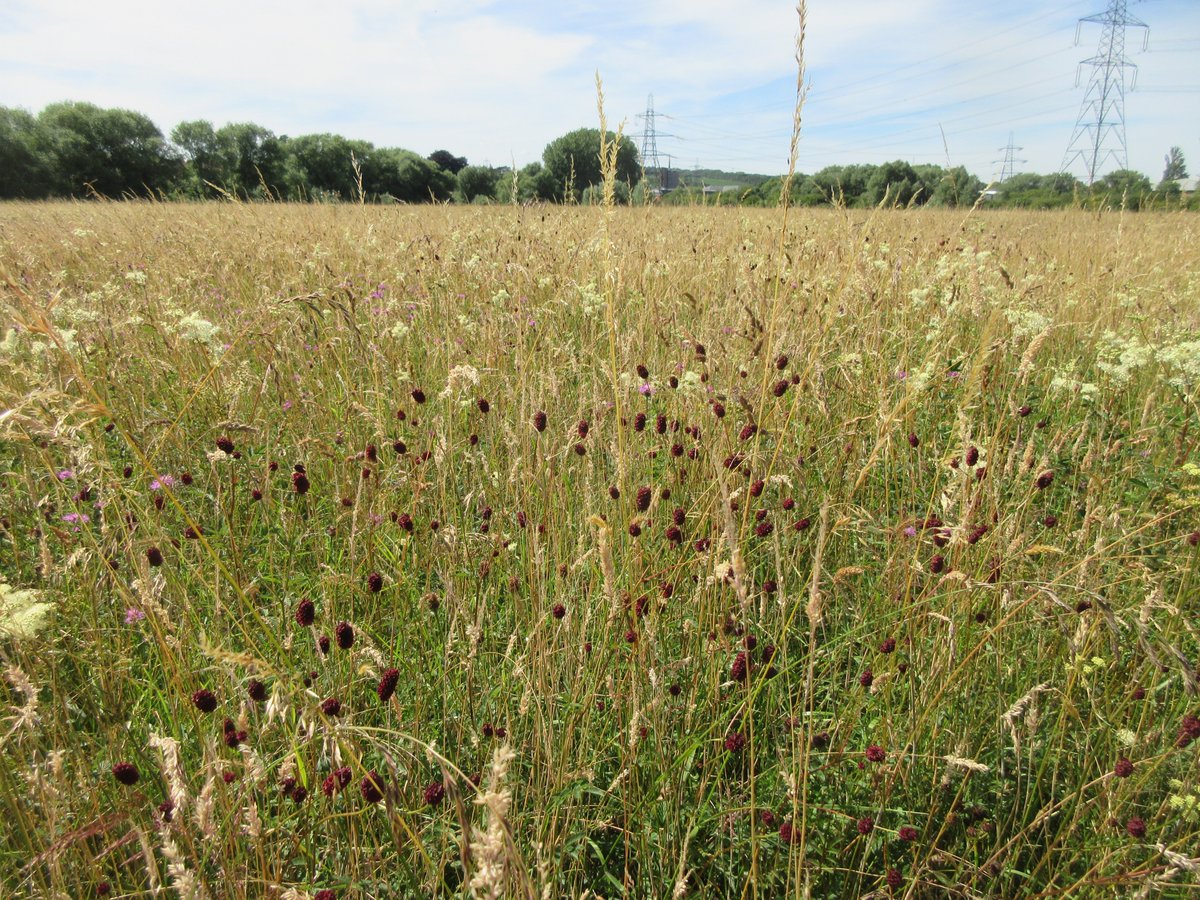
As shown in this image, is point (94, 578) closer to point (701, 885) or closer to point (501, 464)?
point (501, 464)

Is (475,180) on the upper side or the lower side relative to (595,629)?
upper

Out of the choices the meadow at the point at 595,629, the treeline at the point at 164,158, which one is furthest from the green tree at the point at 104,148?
the meadow at the point at 595,629

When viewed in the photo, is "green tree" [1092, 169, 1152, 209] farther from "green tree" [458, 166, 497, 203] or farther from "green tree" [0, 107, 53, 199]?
"green tree" [0, 107, 53, 199]

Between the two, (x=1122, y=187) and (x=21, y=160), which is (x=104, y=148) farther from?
(x=1122, y=187)

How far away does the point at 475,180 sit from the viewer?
3023cm

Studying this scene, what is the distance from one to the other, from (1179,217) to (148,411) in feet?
43.6

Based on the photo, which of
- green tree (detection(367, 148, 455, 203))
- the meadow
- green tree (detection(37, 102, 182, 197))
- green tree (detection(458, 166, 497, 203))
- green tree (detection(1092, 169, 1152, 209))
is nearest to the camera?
the meadow

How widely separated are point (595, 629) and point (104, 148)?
5708 centimetres

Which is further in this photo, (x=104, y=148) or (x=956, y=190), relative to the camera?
(x=104, y=148)

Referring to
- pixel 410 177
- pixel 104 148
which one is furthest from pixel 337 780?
pixel 104 148

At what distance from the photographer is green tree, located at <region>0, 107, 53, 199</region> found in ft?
124

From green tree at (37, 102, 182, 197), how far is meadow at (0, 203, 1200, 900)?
156 ft

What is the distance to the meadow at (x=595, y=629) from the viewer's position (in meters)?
1.09

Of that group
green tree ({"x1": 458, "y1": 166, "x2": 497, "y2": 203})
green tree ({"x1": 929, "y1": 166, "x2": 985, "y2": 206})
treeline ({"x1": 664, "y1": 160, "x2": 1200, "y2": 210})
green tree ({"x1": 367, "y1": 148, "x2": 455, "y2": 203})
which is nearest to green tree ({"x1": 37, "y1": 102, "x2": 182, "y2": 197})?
green tree ({"x1": 367, "y1": 148, "x2": 455, "y2": 203})
